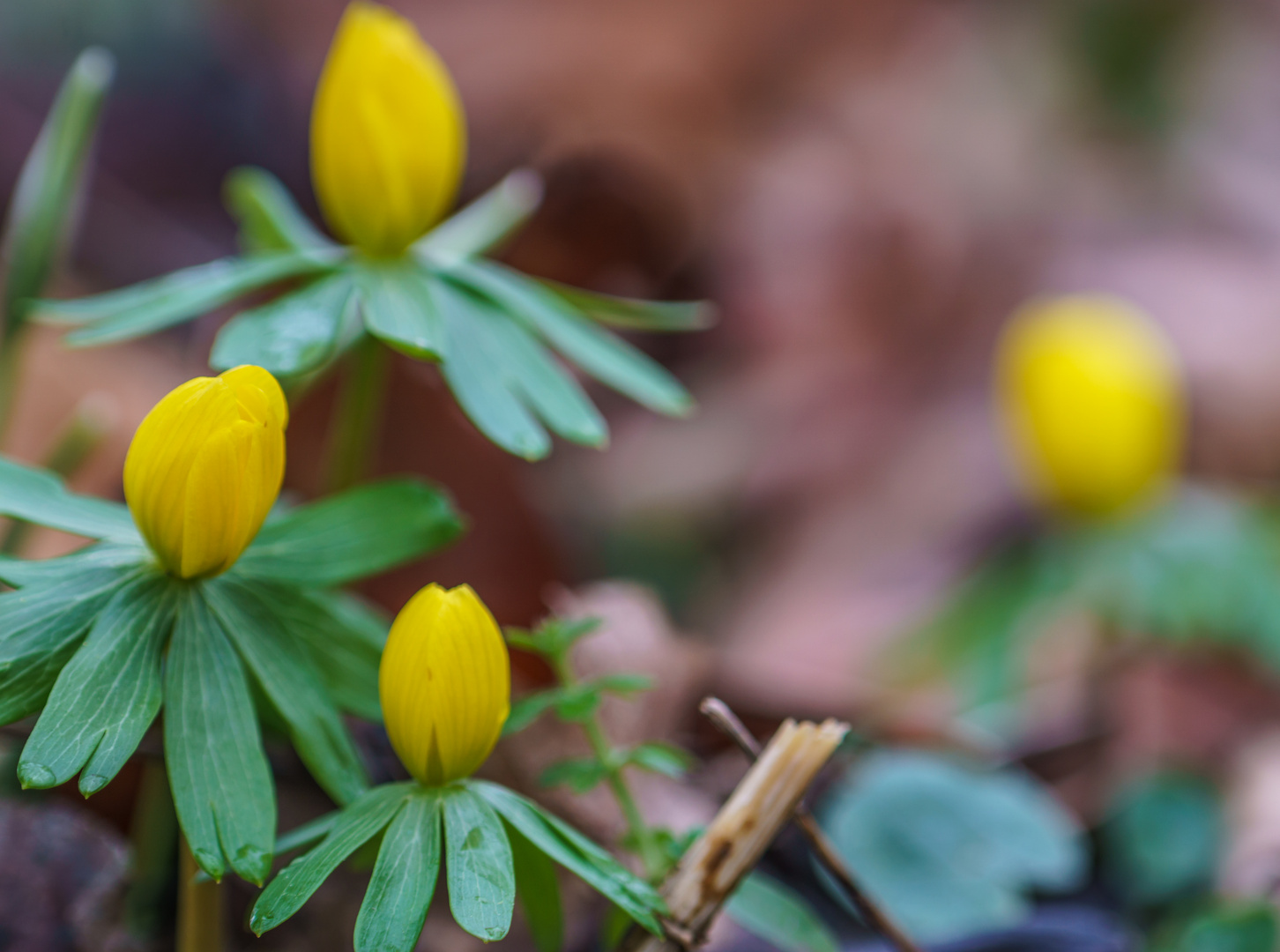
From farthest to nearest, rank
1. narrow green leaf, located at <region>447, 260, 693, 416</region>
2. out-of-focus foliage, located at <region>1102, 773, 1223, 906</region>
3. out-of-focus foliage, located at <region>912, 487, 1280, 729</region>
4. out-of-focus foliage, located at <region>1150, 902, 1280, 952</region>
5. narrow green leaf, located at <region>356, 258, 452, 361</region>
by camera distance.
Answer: out-of-focus foliage, located at <region>912, 487, 1280, 729</region> < out-of-focus foliage, located at <region>1102, 773, 1223, 906</region> < out-of-focus foliage, located at <region>1150, 902, 1280, 952</region> < narrow green leaf, located at <region>447, 260, 693, 416</region> < narrow green leaf, located at <region>356, 258, 452, 361</region>

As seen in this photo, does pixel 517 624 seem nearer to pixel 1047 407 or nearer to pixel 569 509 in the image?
pixel 569 509

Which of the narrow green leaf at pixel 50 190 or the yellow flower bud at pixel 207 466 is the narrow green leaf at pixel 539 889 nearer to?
the yellow flower bud at pixel 207 466

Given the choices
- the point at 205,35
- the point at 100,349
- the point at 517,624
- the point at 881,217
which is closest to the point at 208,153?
the point at 205,35

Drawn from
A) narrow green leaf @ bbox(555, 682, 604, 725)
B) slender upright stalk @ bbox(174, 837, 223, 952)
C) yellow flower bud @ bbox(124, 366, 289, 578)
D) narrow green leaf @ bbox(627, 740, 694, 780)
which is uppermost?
yellow flower bud @ bbox(124, 366, 289, 578)

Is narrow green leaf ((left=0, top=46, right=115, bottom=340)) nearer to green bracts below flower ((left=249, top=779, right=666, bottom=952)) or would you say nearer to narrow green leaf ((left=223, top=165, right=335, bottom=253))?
narrow green leaf ((left=223, top=165, right=335, bottom=253))

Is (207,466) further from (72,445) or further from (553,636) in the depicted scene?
(72,445)

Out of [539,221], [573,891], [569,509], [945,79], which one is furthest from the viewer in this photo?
[945,79]

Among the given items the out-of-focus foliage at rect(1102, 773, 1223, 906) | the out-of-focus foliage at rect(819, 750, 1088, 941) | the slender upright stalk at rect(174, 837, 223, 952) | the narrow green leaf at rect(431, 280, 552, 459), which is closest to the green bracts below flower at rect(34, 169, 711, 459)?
the narrow green leaf at rect(431, 280, 552, 459)

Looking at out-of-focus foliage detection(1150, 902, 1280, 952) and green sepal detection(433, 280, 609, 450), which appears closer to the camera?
green sepal detection(433, 280, 609, 450)
